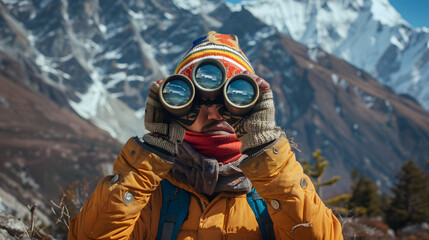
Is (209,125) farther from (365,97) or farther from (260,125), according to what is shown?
(365,97)

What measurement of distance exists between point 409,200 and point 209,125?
31.2 m

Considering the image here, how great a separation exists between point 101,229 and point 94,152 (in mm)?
110044

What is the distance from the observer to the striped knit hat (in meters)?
2.74

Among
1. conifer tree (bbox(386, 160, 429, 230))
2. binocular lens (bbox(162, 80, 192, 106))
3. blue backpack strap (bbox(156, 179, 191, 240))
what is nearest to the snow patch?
conifer tree (bbox(386, 160, 429, 230))

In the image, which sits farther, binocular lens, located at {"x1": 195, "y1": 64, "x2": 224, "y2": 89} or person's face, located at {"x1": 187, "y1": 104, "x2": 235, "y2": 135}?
person's face, located at {"x1": 187, "y1": 104, "x2": 235, "y2": 135}

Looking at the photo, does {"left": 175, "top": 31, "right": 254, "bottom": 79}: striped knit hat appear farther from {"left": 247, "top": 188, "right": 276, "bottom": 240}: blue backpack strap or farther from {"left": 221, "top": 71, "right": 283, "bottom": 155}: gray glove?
{"left": 247, "top": 188, "right": 276, "bottom": 240}: blue backpack strap

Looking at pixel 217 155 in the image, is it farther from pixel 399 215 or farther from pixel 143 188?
pixel 399 215

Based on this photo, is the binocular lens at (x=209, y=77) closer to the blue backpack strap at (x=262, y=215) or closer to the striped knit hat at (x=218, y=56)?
the striped knit hat at (x=218, y=56)

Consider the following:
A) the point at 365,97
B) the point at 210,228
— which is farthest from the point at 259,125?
the point at 365,97

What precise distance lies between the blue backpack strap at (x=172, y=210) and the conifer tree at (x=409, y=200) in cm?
3008

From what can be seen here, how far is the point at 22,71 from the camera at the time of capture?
5763 inches

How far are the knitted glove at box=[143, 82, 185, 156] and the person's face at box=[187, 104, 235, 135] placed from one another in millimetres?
324

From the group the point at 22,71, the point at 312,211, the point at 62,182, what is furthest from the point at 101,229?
the point at 22,71

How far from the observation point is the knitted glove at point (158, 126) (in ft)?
7.30
